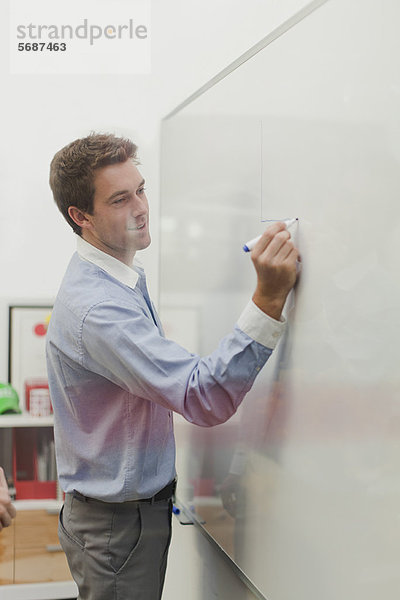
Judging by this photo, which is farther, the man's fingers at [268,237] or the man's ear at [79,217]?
the man's ear at [79,217]

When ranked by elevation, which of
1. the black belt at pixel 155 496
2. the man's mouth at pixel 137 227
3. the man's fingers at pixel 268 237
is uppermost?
the man's mouth at pixel 137 227

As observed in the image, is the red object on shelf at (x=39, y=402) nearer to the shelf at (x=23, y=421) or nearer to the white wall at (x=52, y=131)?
the shelf at (x=23, y=421)

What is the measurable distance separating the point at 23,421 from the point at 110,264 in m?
0.92

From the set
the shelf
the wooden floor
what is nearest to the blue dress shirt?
the shelf

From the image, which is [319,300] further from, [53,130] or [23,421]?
[53,130]

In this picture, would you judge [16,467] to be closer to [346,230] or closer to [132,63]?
[132,63]

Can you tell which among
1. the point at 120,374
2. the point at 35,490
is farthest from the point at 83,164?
the point at 35,490

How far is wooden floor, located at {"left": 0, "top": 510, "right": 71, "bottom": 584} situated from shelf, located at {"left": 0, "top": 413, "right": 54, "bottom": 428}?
0.28 meters

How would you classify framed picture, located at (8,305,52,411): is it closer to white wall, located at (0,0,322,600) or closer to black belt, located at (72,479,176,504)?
white wall, located at (0,0,322,600)

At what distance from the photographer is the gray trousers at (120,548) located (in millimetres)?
1375

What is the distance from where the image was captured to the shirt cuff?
3.67 ft

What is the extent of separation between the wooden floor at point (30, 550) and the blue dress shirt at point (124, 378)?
33.3 inches

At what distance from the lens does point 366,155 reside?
36.0 inches

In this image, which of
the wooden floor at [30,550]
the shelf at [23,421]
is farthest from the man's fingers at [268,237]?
the wooden floor at [30,550]
